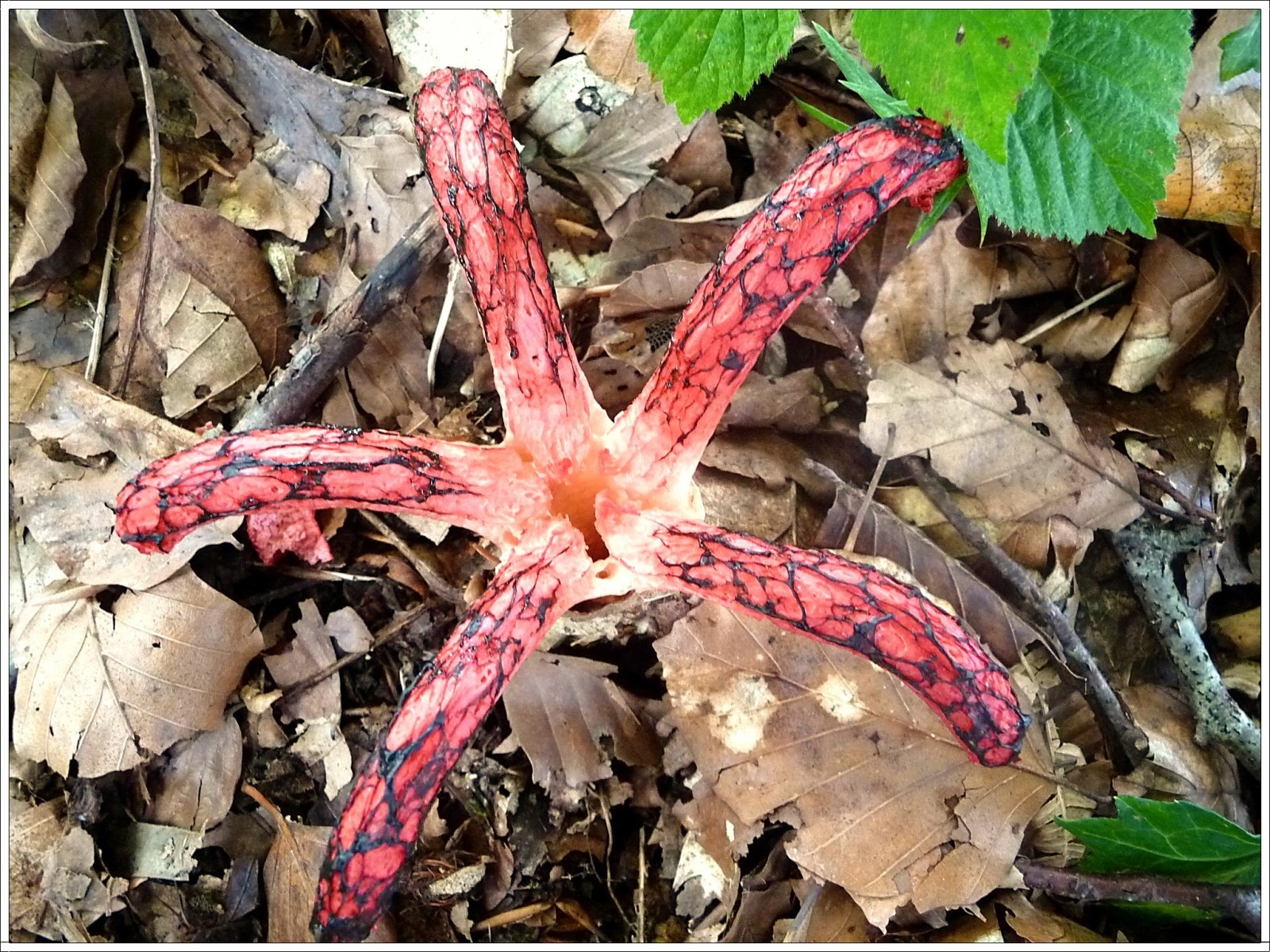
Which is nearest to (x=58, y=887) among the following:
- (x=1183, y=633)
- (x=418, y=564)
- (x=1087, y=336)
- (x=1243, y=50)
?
(x=418, y=564)

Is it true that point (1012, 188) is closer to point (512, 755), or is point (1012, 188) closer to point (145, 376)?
point (512, 755)

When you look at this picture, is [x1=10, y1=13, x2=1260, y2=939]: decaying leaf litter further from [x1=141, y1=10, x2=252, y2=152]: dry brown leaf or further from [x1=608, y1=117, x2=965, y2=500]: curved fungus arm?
[x1=608, y1=117, x2=965, y2=500]: curved fungus arm

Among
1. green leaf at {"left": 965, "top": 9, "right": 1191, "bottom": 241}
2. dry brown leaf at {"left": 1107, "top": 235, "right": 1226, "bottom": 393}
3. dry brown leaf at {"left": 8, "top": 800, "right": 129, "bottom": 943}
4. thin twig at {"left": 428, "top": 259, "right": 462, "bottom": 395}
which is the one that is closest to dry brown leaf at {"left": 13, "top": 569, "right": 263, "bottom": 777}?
dry brown leaf at {"left": 8, "top": 800, "right": 129, "bottom": 943}

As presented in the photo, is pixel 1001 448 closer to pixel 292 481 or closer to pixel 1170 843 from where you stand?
pixel 1170 843

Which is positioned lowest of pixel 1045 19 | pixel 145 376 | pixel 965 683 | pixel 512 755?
pixel 512 755

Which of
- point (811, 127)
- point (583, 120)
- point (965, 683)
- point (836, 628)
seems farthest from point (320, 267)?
point (965, 683)

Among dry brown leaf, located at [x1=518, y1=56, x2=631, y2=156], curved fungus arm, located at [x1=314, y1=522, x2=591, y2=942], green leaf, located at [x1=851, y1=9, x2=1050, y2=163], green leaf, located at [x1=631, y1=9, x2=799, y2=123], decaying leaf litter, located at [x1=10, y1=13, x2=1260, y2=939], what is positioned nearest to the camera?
green leaf, located at [x1=851, y1=9, x2=1050, y2=163]

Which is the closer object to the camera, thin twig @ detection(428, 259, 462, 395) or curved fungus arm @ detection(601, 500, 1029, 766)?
curved fungus arm @ detection(601, 500, 1029, 766)
